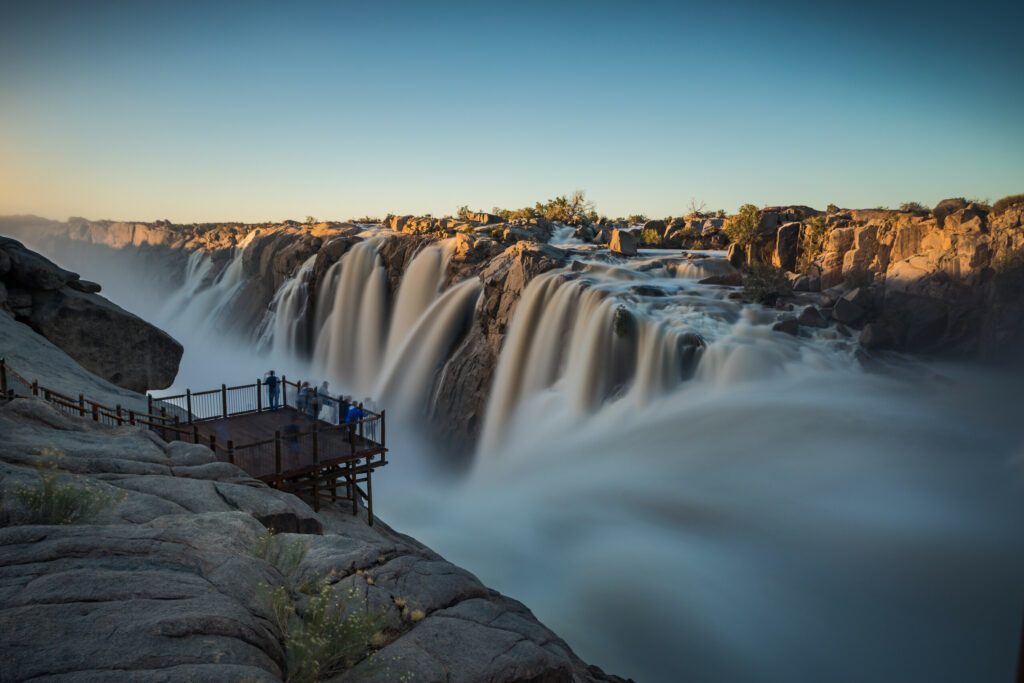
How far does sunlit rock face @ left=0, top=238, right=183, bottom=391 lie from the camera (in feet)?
77.6

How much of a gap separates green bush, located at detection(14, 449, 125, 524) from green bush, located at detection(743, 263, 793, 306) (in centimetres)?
2460

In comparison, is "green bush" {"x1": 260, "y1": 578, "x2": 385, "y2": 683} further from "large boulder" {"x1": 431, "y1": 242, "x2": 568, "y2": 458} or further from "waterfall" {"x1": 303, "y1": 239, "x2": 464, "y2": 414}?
"waterfall" {"x1": 303, "y1": 239, "x2": 464, "y2": 414}

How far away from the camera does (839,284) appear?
2725 cm

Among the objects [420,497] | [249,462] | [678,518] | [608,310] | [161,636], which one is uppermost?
[608,310]

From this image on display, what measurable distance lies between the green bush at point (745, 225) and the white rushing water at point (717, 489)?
2.41m

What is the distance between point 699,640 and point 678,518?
14.2ft

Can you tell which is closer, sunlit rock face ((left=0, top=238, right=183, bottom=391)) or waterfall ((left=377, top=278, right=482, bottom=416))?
sunlit rock face ((left=0, top=238, right=183, bottom=391))

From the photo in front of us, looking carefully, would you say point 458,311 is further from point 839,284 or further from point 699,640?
point 699,640

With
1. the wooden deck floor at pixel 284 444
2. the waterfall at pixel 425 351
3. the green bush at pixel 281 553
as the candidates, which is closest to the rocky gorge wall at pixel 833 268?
the waterfall at pixel 425 351

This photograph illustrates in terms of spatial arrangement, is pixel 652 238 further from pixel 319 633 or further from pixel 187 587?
pixel 187 587

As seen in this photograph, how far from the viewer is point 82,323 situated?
79.9 feet

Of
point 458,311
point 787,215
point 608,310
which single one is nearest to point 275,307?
point 458,311

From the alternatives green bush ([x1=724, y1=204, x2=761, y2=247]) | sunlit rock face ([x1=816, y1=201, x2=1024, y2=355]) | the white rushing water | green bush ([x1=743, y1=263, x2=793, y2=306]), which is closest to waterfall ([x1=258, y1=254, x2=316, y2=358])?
the white rushing water

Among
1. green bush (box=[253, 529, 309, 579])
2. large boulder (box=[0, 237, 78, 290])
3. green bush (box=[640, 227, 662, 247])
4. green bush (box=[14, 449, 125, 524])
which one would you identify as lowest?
green bush (box=[253, 529, 309, 579])
